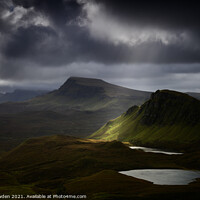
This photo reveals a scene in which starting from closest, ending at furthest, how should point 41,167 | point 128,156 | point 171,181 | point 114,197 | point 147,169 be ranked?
point 114,197 → point 171,181 → point 147,169 → point 41,167 → point 128,156

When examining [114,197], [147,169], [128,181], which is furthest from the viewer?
[147,169]

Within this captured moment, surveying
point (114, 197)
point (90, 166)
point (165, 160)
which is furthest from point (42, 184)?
point (165, 160)

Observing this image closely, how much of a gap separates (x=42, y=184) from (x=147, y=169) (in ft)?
242

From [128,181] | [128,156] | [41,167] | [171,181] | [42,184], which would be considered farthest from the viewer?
[128,156]

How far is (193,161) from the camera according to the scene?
175 metres

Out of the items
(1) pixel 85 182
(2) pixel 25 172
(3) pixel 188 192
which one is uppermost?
(3) pixel 188 192

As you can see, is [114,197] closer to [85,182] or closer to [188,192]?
[188,192]

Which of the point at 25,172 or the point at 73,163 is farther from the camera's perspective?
the point at 73,163

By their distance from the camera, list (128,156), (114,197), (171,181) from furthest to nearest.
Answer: (128,156) → (171,181) → (114,197)

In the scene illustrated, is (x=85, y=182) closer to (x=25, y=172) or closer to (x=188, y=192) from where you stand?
(x=188, y=192)

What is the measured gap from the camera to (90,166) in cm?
16762

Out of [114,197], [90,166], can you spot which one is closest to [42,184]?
[90,166]

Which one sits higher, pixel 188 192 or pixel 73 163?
pixel 188 192

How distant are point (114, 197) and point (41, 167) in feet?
354
